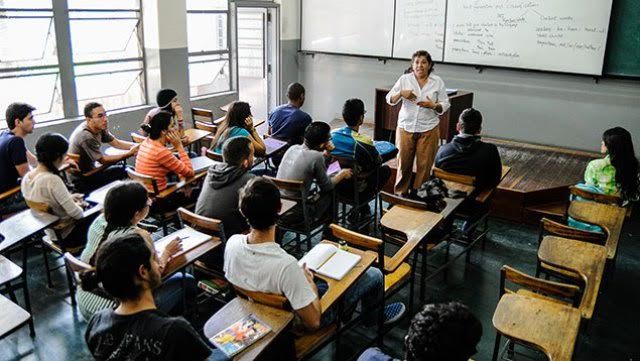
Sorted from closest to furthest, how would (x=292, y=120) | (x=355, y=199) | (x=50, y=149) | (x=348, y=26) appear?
(x=50, y=149), (x=355, y=199), (x=292, y=120), (x=348, y=26)

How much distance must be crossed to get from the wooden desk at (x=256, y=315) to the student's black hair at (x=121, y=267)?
0.48m

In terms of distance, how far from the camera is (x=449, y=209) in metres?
3.52

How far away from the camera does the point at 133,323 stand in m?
1.77

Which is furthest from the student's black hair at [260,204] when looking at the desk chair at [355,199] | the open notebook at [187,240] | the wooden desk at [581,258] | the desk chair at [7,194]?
the desk chair at [7,194]

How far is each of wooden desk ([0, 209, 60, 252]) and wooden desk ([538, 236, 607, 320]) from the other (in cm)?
287

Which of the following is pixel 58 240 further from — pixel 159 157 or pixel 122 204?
pixel 122 204

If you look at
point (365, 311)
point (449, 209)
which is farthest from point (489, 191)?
point (365, 311)

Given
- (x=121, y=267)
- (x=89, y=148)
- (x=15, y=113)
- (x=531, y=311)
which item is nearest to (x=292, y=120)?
(x=89, y=148)

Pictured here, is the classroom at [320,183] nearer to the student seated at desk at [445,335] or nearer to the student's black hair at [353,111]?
the student seated at desk at [445,335]

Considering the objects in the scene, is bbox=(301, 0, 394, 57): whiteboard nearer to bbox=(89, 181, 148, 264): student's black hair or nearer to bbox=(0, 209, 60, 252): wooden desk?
bbox=(0, 209, 60, 252): wooden desk

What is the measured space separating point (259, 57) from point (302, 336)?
21.4ft

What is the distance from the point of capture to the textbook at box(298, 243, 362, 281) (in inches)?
99.1

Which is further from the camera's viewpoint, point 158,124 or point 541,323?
point 158,124

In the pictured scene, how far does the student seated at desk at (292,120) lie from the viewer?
5199mm
